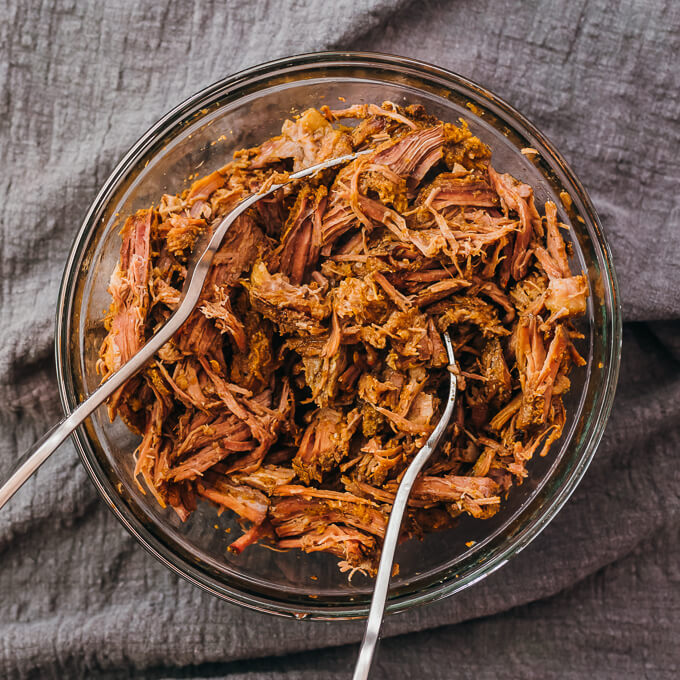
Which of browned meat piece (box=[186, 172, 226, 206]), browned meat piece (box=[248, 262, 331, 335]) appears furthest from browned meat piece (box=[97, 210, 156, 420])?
browned meat piece (box=[248, 262, 331, 335])

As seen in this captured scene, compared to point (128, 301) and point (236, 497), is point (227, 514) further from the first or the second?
point (128, 301)

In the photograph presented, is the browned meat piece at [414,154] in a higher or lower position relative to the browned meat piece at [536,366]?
higher

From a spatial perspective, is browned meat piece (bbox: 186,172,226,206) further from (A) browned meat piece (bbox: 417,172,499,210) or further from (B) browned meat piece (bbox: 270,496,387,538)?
(B) browned meat piece (bbox: 270,496,387,538)

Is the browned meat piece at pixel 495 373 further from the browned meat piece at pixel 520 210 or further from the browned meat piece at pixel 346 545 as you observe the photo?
the browned meat piece at pixel 346 545

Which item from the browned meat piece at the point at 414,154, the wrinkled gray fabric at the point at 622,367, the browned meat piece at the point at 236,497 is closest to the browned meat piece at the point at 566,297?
the browned meat piece at the point at 414,154

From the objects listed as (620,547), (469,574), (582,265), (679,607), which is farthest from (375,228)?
(679,607)

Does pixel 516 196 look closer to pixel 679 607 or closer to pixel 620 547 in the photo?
pixel 620 547
